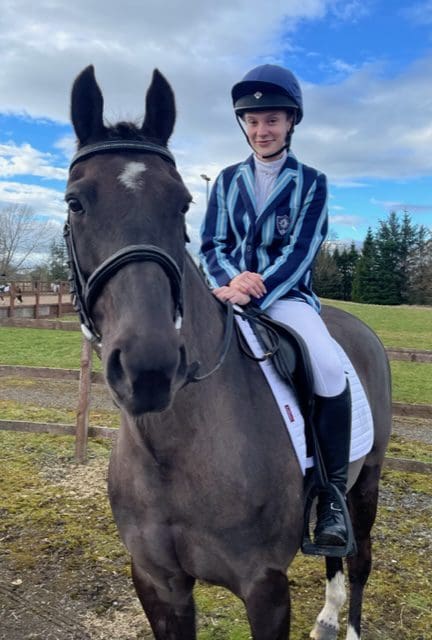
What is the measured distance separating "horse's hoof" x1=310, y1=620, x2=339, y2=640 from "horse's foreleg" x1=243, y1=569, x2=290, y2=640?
4.65ft

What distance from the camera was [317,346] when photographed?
265 cm

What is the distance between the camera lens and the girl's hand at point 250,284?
2.60 meters

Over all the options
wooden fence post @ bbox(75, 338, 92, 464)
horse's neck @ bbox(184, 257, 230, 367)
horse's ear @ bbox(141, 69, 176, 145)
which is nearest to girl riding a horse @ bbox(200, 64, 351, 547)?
horse's neck @ bbox(184, 257, 230, 367)

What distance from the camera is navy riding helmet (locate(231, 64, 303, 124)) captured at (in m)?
2.81

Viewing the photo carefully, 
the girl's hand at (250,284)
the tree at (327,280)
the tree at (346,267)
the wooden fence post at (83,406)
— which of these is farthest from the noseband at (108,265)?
the tree at (346,267)

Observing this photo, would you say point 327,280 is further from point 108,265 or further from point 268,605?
point 108,265

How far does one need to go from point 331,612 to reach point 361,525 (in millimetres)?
611

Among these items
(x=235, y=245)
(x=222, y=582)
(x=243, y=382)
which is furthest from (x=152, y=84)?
(x=222, y=582)

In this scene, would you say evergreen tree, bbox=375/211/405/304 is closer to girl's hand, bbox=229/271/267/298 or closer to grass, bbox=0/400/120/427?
grass, bbox=0/400/120/427

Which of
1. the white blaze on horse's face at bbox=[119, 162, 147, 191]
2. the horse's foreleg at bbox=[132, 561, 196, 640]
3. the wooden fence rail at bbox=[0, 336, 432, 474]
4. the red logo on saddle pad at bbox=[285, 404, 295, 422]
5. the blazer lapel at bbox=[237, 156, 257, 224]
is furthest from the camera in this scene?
the wooden fence rail at bbox=[0, 336, 432, 474]

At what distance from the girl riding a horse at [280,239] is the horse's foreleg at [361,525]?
46.3 inches

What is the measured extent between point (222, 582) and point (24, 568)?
8.82 feet

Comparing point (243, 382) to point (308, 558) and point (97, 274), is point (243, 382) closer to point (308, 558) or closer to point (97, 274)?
point (97, 274)

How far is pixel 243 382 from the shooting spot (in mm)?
2357
